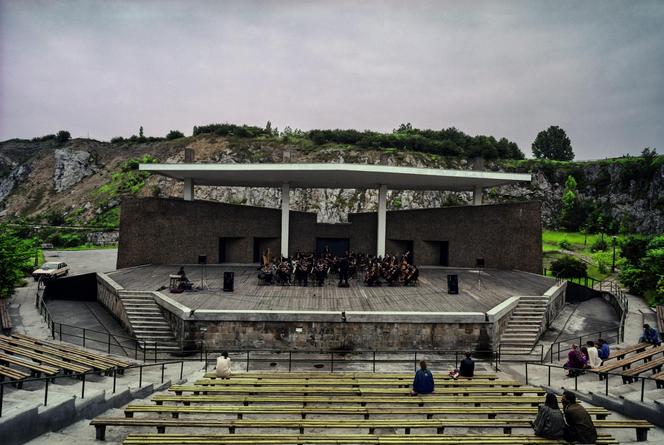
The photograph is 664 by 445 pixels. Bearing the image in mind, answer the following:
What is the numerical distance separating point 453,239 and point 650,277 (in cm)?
1029

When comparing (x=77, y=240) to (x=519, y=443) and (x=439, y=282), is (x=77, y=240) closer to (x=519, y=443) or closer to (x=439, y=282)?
(x=439, y=282)

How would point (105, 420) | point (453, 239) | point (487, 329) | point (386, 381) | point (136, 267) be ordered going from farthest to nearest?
point (453, 239) → point (136, 267) → point (487, 329) → point (386, 381) → point (105, 420)

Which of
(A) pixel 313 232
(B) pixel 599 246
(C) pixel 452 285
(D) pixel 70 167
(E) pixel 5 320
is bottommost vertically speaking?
(E) pixel 5 320

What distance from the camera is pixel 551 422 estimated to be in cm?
550

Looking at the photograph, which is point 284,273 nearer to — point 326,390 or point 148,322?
point 148,322

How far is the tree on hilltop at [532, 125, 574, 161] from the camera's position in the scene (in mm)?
82188

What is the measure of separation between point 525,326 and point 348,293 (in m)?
7.10

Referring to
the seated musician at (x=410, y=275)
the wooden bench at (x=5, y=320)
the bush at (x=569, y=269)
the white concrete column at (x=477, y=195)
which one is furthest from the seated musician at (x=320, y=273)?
the bush at (x=569, y=269)

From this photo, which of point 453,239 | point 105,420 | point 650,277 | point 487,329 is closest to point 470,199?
point 453,239

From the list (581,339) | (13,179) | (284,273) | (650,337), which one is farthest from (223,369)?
(13,179)

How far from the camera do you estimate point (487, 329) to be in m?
13.3

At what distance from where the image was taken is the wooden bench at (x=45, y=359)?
8.20 metres

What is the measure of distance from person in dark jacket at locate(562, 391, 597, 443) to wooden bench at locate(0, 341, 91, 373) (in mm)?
9027

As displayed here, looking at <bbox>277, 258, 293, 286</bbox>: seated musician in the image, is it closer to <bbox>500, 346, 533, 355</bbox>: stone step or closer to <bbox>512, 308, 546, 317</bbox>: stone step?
<bbox>500, 346, 533, 355</bbox>: stone step
